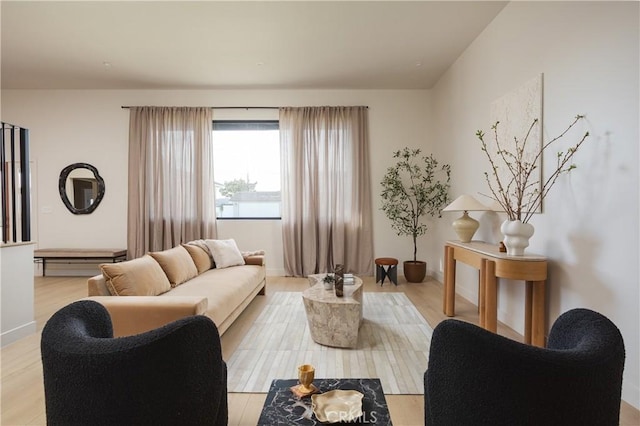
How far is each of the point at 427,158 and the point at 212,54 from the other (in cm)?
360

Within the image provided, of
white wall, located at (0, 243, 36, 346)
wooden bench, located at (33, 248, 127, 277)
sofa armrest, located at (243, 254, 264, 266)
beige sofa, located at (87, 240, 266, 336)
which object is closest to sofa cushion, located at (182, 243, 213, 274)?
beige sofa, located at (87, 240, 266, 336)

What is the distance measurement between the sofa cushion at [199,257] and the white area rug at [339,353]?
890mm

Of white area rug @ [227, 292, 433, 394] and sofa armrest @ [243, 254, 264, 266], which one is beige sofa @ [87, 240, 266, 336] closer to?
sofa armrest @ [243, 254, 264, 266]

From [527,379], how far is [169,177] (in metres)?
5.77

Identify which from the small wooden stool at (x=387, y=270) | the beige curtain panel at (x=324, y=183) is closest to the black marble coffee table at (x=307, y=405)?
the small wooden stool at (x=387, y=270)

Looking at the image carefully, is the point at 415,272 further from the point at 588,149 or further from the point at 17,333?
the point at 17,333

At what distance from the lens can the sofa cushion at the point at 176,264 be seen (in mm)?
3215

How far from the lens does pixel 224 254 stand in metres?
4.25

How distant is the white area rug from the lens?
2377mm

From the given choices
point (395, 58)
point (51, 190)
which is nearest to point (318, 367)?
point (395, 58)

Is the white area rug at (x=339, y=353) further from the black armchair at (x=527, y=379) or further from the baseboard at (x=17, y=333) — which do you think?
the baseboard at (x=17, y=333)

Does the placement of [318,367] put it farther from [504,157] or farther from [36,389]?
[504,157]

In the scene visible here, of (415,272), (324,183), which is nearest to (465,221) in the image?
(415,272)

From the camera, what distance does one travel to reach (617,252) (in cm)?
213
